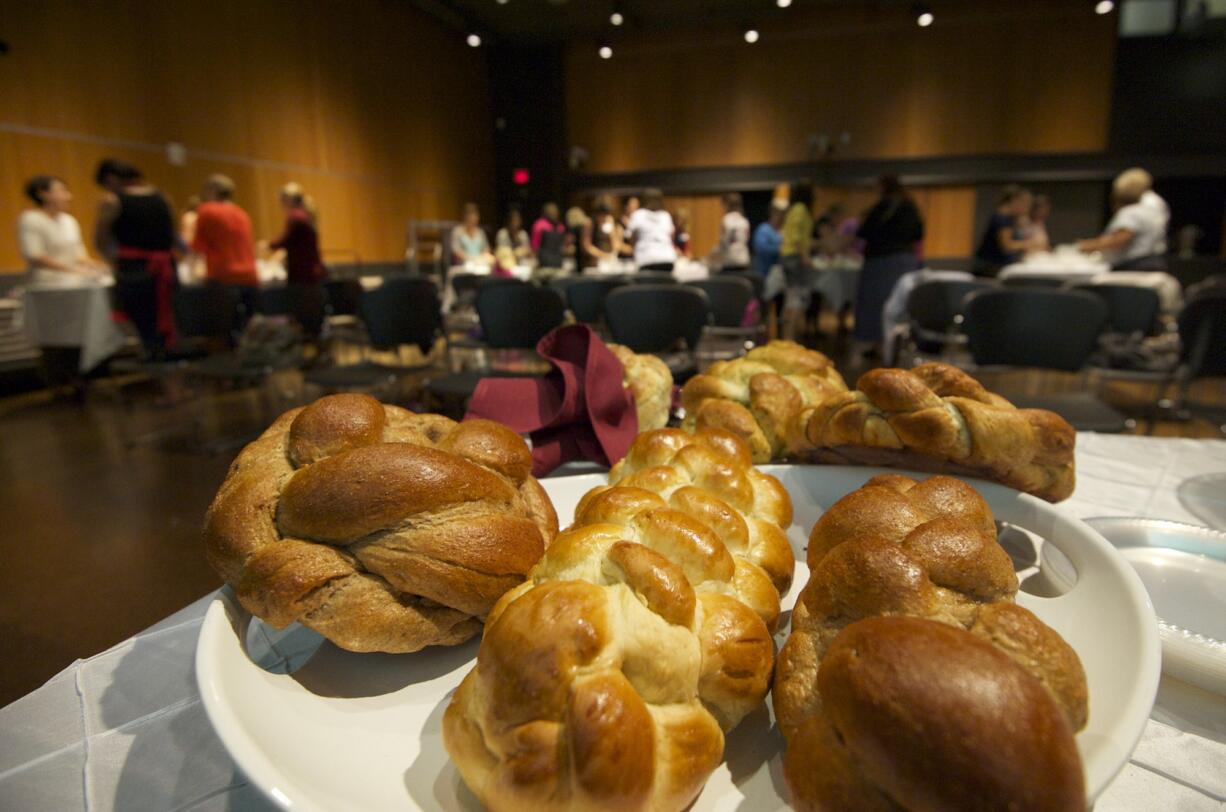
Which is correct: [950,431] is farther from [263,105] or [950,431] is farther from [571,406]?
[263,105]

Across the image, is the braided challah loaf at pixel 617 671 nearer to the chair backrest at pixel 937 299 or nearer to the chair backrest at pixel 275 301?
the chair backrest at pixel 937 299

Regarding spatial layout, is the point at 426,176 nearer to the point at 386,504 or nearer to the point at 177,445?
the point at 177,445

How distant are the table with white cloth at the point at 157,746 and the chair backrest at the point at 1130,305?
13.2 ft

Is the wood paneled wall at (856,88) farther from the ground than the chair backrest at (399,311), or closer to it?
farther from the ground

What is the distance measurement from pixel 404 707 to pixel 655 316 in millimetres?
2856

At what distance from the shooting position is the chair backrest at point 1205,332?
3047mm

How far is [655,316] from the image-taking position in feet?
10.7

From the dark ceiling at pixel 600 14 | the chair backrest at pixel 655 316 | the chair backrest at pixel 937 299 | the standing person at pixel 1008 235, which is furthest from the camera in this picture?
the dark ceiling at pixel 600 14

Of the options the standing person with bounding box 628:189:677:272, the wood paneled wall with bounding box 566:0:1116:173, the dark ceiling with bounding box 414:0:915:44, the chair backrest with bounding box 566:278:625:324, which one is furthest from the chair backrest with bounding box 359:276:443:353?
the wood paneled wall with bounding box 566:0:1116:173

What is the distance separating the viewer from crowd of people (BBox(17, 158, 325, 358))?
4859 millimetres

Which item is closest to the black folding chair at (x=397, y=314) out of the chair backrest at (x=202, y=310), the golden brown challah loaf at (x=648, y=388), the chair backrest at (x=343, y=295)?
the chair backrest at (x=202, y=310)

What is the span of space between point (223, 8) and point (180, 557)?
872 centimetres

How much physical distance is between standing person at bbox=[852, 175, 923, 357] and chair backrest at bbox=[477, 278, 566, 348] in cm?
393

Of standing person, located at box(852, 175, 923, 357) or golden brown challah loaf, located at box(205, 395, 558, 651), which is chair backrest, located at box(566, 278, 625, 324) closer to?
standing person, located at box(852, 175, 923, 357)
